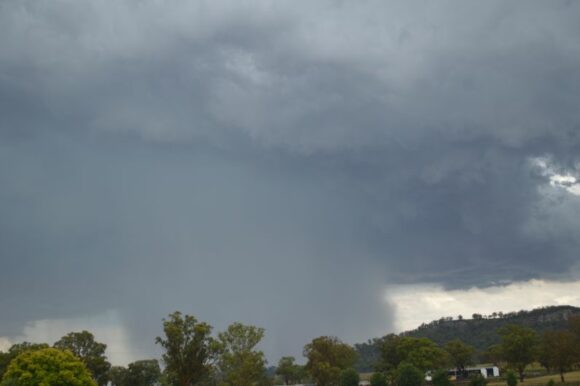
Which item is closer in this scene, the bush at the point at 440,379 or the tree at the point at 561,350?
the bush at the point at 440,379

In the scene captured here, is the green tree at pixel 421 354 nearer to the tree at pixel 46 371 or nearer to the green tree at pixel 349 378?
the green tree at pixel 349 378

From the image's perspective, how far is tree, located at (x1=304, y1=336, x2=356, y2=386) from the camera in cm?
14725

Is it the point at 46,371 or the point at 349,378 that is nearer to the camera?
the point at 46,371

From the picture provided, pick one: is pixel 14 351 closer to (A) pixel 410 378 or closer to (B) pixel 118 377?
(B) pixel 118 377

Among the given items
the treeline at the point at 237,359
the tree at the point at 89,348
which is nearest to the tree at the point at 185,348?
the treeline at the point at 237,359

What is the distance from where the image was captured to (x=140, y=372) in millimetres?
154875

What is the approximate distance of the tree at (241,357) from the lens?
109 metres

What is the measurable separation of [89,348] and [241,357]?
47583 mm

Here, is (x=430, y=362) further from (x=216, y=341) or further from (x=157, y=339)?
(x=157, y=339)

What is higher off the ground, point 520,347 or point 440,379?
point 520,347

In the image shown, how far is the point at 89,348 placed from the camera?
136625mm

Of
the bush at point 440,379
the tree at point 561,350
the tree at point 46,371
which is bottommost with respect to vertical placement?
the bush at point 440,379

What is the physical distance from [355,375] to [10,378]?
3133 inches

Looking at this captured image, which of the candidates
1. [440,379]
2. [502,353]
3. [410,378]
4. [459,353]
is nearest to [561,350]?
[502,353]
